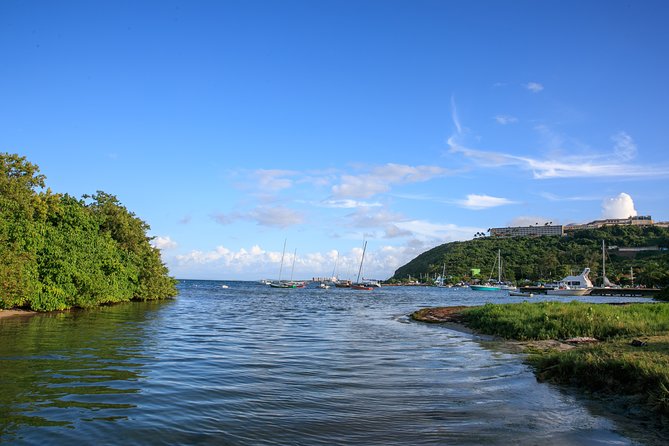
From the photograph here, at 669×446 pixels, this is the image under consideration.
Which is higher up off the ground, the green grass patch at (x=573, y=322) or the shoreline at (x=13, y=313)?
the green grass patch at (x=573, y=322)

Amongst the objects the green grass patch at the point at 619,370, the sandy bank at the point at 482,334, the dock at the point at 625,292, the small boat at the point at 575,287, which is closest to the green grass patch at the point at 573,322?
the sandy bank at the point at 482,334

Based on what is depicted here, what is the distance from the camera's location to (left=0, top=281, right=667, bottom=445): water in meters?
9.02

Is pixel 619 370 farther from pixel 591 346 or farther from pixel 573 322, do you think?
pixel 573 322

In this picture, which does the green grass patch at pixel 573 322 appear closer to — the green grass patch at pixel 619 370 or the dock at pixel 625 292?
the green grass patch at pixel 619 370

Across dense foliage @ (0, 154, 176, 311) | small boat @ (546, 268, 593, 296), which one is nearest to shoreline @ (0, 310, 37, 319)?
dense foliage @ (0, 154, 176, 311)

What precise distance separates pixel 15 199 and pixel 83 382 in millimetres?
28537

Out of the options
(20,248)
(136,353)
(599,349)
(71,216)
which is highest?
(71,216)

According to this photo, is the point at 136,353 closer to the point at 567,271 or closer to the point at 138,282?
the point at 138,282

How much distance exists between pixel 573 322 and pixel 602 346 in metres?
8.51

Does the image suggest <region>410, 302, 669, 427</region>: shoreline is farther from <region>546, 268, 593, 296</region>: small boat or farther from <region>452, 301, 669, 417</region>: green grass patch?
<region>546, 268, 593, 296</region>: small boat

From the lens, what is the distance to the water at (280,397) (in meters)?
9.02

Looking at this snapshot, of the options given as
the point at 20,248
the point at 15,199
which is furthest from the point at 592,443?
the point at 15,199

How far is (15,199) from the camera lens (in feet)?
115

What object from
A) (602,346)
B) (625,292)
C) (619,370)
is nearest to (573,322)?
(602,346)
